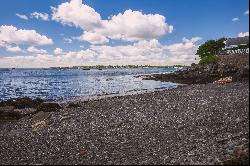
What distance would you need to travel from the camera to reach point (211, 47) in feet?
436

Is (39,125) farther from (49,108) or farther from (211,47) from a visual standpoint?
A: (211,47)

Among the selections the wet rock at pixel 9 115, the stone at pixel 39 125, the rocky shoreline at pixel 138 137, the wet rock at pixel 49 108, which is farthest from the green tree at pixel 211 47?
the stone at pixel 39 125

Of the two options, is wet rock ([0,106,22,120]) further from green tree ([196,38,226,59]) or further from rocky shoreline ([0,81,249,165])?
green tree ([196,38,226,59])

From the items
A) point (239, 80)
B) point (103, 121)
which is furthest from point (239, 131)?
point (239, 80)

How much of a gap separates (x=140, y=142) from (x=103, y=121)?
21.9 ft

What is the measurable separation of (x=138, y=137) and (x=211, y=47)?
12003 cm

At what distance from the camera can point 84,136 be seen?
21156 millimetres

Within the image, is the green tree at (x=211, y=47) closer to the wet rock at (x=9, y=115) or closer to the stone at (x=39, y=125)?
the wet rock at (x=9, y=115)

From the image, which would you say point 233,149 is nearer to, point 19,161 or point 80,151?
point 80,151

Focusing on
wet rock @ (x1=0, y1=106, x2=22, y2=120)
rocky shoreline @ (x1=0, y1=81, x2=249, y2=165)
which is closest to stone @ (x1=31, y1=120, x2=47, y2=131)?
rocky shoreline @ (x1=0, y1=81, x2=249, y2=165)

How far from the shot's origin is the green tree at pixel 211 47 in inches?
5182

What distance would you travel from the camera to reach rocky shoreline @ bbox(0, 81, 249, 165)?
1566 cm

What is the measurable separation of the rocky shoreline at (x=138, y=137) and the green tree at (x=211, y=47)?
109 meters

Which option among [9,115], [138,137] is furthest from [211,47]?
[138,137]
